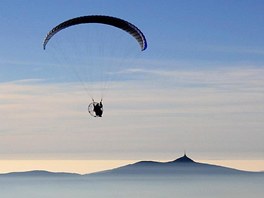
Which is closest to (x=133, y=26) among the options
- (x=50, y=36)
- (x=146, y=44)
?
(x=146, y=44)

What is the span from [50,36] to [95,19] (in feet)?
13.5

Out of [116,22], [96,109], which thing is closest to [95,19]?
[116,22]

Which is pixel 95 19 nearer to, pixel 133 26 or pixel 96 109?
pixel 133 26

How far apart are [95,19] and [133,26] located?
129 inches

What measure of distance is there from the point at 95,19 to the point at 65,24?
2.39 meters

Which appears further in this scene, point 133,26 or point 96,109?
point 96,109

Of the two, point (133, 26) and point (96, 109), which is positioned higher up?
point (133, 26)

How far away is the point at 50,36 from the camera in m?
64.4

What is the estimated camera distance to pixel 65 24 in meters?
63.2

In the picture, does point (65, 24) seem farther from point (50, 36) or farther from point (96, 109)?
point (96, 109)

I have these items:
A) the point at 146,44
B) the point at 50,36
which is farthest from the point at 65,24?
the point at 146,44

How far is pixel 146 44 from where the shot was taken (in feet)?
206

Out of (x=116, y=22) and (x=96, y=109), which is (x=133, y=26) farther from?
(x=96, y=109)

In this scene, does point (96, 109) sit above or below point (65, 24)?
below
